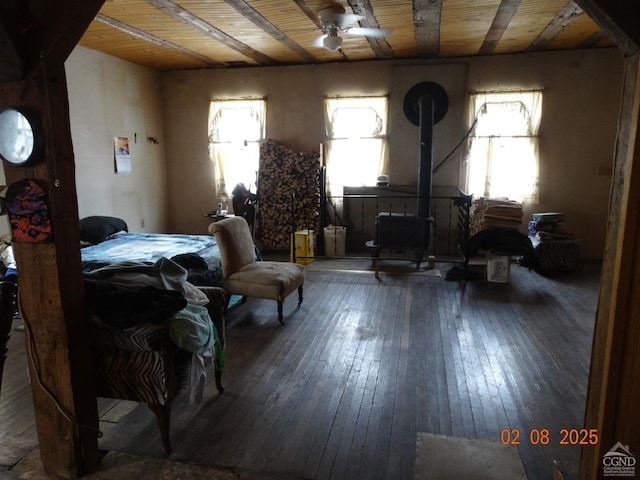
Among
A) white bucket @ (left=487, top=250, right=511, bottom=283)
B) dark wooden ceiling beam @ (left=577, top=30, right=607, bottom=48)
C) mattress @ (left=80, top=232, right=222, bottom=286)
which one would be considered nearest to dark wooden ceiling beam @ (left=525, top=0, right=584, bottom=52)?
dark wooden ceiling beam @ (left=577, top=30, right=607, bottom=48)

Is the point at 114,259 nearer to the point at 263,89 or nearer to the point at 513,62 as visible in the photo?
the point at 263,89

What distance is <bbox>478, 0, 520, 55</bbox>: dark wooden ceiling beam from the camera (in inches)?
152

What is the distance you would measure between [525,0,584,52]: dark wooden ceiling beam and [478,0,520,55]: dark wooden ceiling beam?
1.42 feet

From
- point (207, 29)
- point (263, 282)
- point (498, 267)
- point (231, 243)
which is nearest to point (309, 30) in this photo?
point (207, 29)

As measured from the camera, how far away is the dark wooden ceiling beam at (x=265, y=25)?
12.4 feet

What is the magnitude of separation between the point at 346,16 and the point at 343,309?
8.81ft

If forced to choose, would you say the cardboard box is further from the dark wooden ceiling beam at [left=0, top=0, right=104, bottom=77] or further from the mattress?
the dark wooden ceiling beam at [left=0, top=0, right=104, bottom=77]

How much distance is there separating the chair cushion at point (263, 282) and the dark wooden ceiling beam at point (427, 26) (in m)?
2.61

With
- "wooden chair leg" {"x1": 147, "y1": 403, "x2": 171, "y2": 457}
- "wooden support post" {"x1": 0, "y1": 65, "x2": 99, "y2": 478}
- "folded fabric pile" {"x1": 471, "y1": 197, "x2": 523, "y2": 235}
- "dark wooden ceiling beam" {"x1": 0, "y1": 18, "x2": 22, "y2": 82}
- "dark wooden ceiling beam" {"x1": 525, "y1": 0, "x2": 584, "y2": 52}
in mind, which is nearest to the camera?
"dark wooden ceiling beam" {"x1": 0, "y1": 18, "x2": 22, "y2": 82}

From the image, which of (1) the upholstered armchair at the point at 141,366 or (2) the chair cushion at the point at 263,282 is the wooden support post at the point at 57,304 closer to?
(1) the upholstered armchair at the point at 141,366

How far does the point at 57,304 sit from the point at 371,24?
3938 mm

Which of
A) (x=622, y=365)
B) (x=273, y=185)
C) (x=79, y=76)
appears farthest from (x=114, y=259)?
(x=622, y=365)

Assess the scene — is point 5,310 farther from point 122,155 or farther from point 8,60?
point 122,155

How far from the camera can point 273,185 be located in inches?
253
